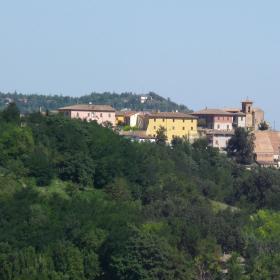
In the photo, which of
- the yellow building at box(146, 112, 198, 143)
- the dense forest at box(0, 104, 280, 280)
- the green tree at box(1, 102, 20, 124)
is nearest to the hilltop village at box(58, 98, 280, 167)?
the yellow building at box(146, 112, 198, 143)

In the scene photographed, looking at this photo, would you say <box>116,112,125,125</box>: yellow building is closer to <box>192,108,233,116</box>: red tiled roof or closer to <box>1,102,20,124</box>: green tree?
<box>192,108,233,116</box>: red tiled roof

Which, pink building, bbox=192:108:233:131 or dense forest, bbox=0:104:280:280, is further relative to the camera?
pink building, bbox=192:108:233:131

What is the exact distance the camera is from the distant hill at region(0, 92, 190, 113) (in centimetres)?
14912

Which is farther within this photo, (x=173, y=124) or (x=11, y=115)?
(x=173, y=124)

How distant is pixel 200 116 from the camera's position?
89.3 meters

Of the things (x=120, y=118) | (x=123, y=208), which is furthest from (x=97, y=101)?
(x=123, y=208)

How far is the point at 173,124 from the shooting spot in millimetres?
85188

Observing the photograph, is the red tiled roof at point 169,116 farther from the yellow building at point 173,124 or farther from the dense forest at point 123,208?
the dense forest at point 123,208

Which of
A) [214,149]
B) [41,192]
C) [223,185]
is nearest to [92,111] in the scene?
[214,149]

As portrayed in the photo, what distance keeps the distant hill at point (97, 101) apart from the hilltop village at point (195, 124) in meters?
53.3

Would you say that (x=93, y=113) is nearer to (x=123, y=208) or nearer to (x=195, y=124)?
(x=195, y=124)

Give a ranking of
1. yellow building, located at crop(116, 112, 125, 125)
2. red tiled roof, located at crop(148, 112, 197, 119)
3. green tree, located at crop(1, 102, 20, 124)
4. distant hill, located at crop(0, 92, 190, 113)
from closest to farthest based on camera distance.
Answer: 1. green tree, located at crop(1, 102, 20, 124)
2. red tiled roof, located at crop(148, 112, 197, 119)
3. yellow building, located at crop(116, 112, 125, 125)
4. distant hill, located at crop(0, 92, 190, 113)

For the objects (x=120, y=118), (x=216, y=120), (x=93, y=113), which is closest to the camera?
(x=93, y=113)

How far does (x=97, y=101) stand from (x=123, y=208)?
4045 inches
